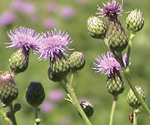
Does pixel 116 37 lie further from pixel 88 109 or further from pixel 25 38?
pixel 25 38

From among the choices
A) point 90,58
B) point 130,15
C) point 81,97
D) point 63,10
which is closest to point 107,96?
point 81,97

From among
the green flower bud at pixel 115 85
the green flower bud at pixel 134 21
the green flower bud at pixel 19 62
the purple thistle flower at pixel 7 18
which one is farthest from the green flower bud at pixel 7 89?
the purple thistle flower at pixel 7 18

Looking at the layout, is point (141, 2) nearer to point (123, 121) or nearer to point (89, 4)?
point (89, 4)

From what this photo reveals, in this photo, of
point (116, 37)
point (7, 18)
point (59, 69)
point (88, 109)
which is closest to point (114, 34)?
point (116, 37)

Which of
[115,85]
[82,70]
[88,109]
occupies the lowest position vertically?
[88,109]

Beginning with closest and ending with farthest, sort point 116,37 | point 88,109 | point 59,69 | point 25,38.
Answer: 1. point 116,37
2. point 59,69
3. point 88,109
4. point 25,38

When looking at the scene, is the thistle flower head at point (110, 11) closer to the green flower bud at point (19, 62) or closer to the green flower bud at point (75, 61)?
the green flower bud at point (75, 61)

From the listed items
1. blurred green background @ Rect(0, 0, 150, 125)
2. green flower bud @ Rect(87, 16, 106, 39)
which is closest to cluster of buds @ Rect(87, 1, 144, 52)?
green flower bud @ Rect(87, 16, 106, 39)

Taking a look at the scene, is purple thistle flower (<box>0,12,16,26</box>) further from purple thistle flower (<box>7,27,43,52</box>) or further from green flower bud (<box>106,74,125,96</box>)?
green flower bud (<box>106,74,125,96</box>)
